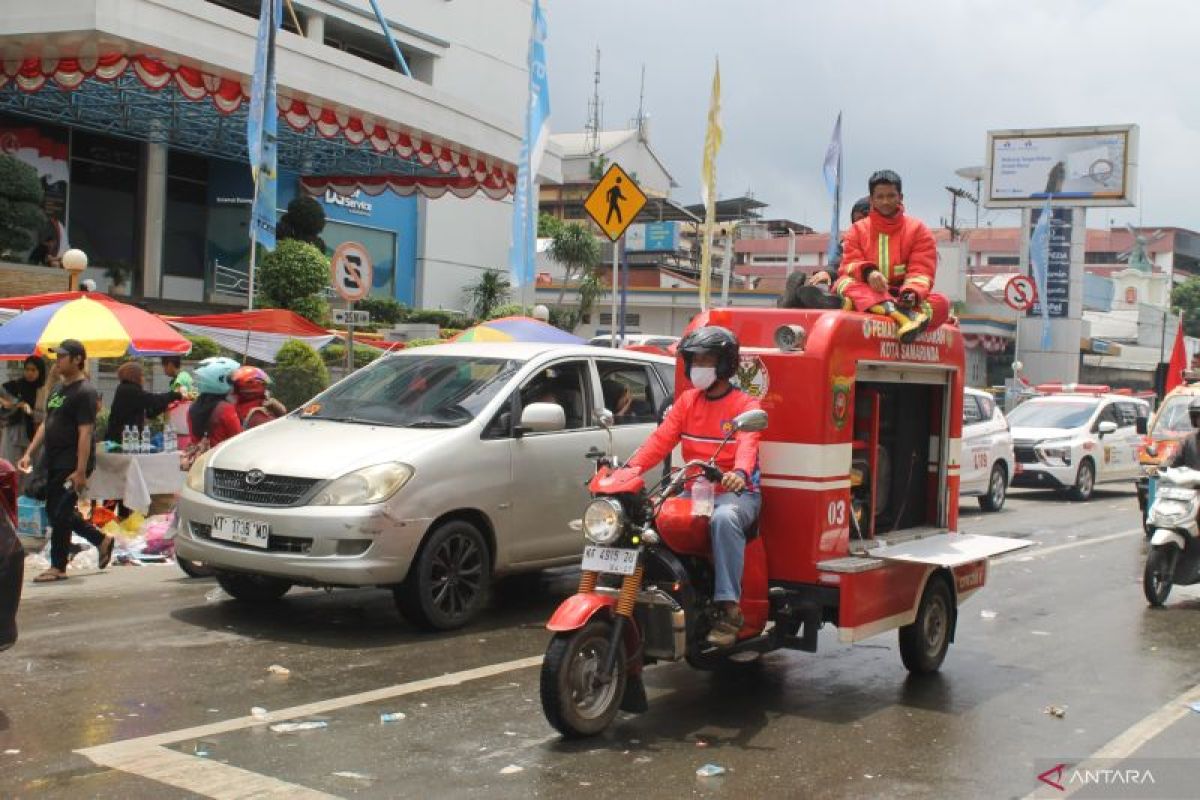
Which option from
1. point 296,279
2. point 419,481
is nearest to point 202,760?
point 419,481

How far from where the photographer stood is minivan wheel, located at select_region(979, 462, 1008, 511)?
17969mm

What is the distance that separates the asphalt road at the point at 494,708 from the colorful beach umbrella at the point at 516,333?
5.68 meters

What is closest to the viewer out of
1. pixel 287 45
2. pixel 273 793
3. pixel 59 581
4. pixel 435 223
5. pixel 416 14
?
pixel 273 793

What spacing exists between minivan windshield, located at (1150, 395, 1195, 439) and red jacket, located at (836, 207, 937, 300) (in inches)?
378

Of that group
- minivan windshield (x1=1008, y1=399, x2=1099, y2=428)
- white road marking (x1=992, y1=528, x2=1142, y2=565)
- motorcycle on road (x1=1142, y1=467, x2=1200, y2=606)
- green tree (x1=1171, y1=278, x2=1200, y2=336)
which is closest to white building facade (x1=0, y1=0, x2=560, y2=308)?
minivan windshield (x1=1008, y1=399, x2=1099, y2=428)

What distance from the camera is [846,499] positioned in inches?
259

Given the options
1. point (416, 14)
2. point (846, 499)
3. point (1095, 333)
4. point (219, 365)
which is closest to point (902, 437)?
point (846, 499)

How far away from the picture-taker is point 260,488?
→ 25.1ft

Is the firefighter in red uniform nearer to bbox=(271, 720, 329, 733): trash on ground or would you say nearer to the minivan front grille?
the minivan front grille

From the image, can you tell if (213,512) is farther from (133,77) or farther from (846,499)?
(133,77)

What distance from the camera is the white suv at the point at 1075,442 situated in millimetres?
19875

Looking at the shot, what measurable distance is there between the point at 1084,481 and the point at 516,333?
420 inches

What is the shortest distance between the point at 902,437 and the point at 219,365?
549 centimetres

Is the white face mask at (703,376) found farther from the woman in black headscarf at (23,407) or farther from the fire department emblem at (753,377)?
the woman in black headscarf at (23,407)
